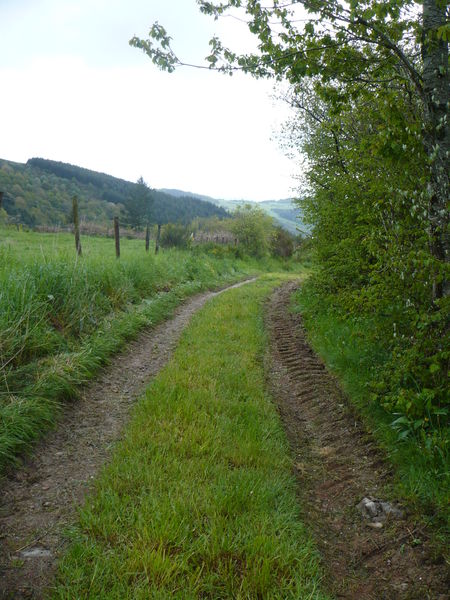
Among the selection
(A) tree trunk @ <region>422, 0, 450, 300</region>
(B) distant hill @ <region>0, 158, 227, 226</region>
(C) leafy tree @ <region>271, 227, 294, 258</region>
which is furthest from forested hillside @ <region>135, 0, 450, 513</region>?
(C) leafy tree @ <region>271, 227, 294, 258</region>

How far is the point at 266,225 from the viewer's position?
3769 centimetres

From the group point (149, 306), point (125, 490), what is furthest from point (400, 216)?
point (149, 306)

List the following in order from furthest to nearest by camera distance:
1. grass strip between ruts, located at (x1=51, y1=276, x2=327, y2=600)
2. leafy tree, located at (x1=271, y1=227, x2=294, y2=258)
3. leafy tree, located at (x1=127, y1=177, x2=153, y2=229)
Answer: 1. leafy tree, located at (x1=127, y1=177, x2=153, y2=229)
2. leafy tree, located at (x1=271, y1=227, x2=294, y2=258)
3. grass strip between ruts, located at (x1=51, y1=276, x2=327, y2=600)

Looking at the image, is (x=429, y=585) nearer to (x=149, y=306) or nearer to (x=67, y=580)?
(x=67, y=580)

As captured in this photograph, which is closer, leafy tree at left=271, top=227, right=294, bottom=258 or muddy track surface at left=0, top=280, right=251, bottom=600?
muddy track surface at left=0, top=280, right=251, bottom=600

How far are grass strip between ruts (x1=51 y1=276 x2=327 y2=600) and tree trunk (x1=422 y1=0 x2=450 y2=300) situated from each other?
2533 mm

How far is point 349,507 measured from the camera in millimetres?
3180

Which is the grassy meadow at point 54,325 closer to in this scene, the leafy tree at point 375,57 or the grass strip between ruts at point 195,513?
the grass strip between ruts at point 195,513

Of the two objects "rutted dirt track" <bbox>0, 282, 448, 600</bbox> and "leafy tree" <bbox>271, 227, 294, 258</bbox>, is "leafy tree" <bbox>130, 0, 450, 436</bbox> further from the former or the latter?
"leafy tree" <bbox>271, 227, 294, 258</bbox>

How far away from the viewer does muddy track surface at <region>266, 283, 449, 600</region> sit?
2439 millimetres

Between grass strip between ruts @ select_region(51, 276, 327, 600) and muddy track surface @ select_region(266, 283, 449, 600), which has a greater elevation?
grass strip between ruts @ select_region(51, 276, 327, 600)

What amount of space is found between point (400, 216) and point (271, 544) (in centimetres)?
365

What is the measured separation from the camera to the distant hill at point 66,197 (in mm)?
49800

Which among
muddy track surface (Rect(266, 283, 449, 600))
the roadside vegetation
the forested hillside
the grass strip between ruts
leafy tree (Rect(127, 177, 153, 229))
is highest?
leafy tree (Rect(127, 177, 153, 229))
